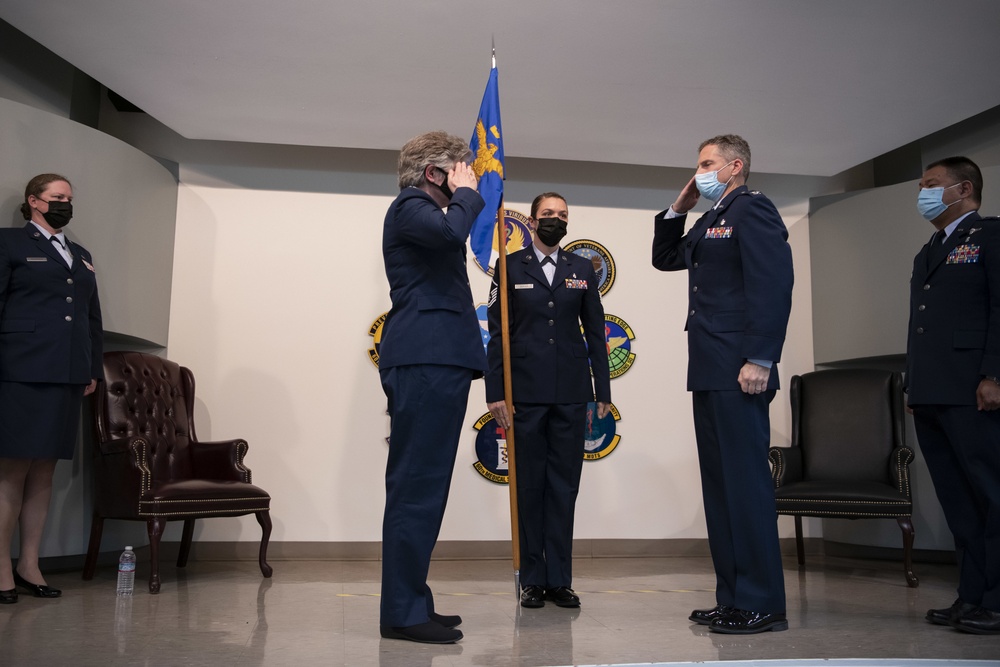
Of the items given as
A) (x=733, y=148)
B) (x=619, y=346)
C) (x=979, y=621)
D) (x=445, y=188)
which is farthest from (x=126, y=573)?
(x=979, y=621)

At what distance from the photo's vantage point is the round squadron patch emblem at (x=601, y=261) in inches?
236

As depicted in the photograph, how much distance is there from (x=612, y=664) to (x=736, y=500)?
→ 0.82 metres

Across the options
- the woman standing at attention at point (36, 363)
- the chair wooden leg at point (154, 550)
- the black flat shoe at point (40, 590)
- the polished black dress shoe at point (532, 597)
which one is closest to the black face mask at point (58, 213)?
the woman standing at attention at point (36, 363)

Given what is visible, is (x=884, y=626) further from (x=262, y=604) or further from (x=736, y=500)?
(x=262, y=604)

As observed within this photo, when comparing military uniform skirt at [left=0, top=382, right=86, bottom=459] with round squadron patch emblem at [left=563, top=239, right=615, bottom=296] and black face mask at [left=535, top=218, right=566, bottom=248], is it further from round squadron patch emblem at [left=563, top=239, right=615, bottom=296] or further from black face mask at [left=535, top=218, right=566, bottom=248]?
round squadron patch emblem at [left=563, top=239, right=615, bottom=296]

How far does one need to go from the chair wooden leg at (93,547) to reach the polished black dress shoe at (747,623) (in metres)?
3.18

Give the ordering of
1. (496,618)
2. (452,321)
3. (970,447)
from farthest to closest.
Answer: (496,618), (970,447), (452,321)

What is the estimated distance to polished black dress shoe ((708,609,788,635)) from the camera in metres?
2.95

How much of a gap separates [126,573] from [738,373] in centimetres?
285

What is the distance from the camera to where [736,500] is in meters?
3.04

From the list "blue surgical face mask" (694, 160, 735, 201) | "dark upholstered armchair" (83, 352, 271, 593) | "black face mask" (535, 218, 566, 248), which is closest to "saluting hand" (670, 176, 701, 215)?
"blue surgical face mask" (694, 160, 735, 201)

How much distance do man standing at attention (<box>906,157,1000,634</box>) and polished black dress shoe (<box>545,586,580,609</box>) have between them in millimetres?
1356

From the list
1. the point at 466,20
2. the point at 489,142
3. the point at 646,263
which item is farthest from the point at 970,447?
the point at 646,263

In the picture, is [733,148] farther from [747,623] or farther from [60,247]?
[60,247]
